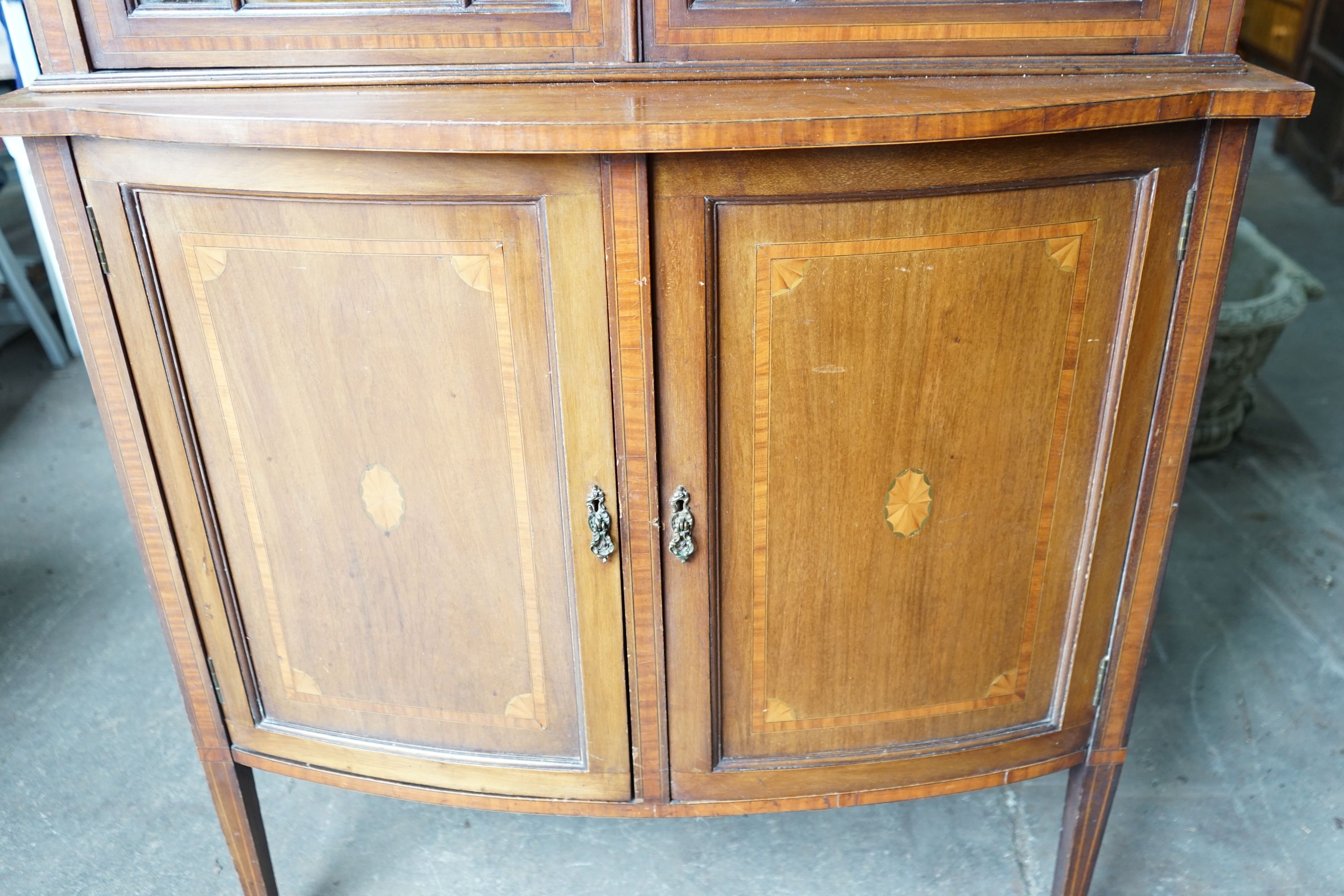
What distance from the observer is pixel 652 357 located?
1.00 metres

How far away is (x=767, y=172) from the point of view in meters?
0.93

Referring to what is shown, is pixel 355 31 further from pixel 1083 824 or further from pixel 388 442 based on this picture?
pixel 1083 824

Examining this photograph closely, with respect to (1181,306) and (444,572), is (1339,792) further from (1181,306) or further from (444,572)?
(444,572)

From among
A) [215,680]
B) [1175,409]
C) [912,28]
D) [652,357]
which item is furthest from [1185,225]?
[215,680]

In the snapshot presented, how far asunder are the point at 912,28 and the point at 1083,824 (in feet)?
3.14

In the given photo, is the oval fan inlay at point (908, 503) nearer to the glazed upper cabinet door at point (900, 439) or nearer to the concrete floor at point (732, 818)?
the glazed upper cabinet door at point (900, 439)

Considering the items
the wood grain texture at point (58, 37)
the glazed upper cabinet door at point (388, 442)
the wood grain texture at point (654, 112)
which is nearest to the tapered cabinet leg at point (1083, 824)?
the glazed upper cabinet door at point (388, 442)

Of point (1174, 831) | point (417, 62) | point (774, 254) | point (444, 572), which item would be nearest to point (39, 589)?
point (444, 572)

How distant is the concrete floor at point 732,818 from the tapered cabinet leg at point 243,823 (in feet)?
0.42

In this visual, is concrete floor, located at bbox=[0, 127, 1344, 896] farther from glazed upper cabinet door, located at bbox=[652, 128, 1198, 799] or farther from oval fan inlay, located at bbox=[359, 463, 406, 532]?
oval fan inlay, located at bbox=[359, 463, 406, 532]

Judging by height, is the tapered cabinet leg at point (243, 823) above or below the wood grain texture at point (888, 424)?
below

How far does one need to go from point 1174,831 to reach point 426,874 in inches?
42.2

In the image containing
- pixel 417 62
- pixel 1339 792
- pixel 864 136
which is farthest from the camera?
pixel 1339 792

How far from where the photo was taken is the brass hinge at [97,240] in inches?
39.6
